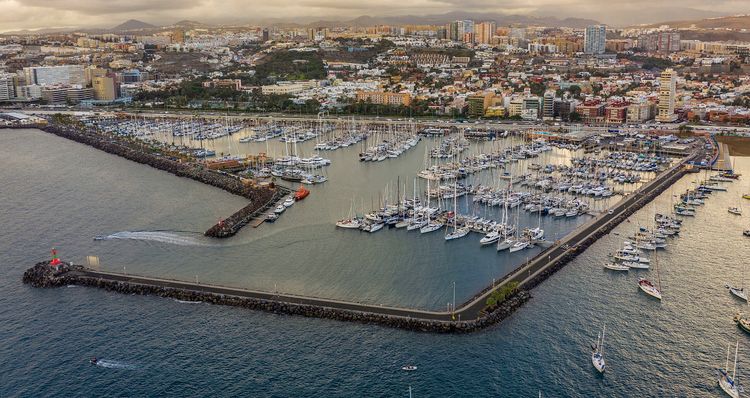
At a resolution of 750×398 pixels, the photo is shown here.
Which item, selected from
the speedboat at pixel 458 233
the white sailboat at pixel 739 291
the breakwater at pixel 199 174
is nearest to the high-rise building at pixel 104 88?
the breakwater at pixel 199 174

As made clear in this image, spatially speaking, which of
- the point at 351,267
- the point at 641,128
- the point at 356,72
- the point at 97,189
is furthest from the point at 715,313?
the point at 356,72

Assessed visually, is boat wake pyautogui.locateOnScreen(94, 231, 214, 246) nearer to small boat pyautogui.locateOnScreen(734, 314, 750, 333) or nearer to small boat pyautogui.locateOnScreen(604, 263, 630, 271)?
small boat pyautogui.locateOnScreen(604, 263, 630, 271)

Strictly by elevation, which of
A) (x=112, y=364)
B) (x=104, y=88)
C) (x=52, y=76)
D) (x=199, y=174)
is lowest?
(x=112, y=364)

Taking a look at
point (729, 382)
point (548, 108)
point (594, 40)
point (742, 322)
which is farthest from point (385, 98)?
point (594, 40)

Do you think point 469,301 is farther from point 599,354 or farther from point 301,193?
point 301,193

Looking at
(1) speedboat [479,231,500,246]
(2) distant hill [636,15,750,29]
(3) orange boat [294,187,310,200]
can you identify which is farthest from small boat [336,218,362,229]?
(2) distant hill [636,15,750,29]

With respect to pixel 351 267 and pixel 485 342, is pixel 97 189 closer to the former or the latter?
pixel 351 267
